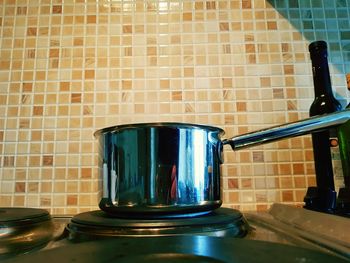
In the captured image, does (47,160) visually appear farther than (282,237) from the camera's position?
Yes

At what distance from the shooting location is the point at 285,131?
492 mm

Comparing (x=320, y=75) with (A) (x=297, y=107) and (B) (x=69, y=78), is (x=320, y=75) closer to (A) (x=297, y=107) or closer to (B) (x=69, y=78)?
(A) (x=297, y=107)

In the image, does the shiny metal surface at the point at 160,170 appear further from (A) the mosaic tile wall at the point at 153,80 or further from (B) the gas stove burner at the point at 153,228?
(A) the mosaic tile wall at the point at 153,80

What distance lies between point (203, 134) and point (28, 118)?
48 centimetres

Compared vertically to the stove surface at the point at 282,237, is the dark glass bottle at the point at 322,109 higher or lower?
higher

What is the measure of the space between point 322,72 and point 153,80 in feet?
1.28

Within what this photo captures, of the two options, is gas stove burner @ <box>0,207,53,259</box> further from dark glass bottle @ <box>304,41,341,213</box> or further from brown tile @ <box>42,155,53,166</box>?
dark glass bottle @ <box>304,41,341,213</box>

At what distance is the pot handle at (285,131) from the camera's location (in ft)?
1.61

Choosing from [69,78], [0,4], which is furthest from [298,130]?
[0,4]

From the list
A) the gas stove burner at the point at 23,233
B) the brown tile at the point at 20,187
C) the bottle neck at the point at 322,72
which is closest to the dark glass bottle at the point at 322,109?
the bottle neck at the point at 322,72

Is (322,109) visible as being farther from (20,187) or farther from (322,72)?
(20,187)

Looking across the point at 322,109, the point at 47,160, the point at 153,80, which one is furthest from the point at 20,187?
the point at 322,109

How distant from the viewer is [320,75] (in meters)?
0.62

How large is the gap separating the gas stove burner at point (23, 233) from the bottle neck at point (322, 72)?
23.5 inches
